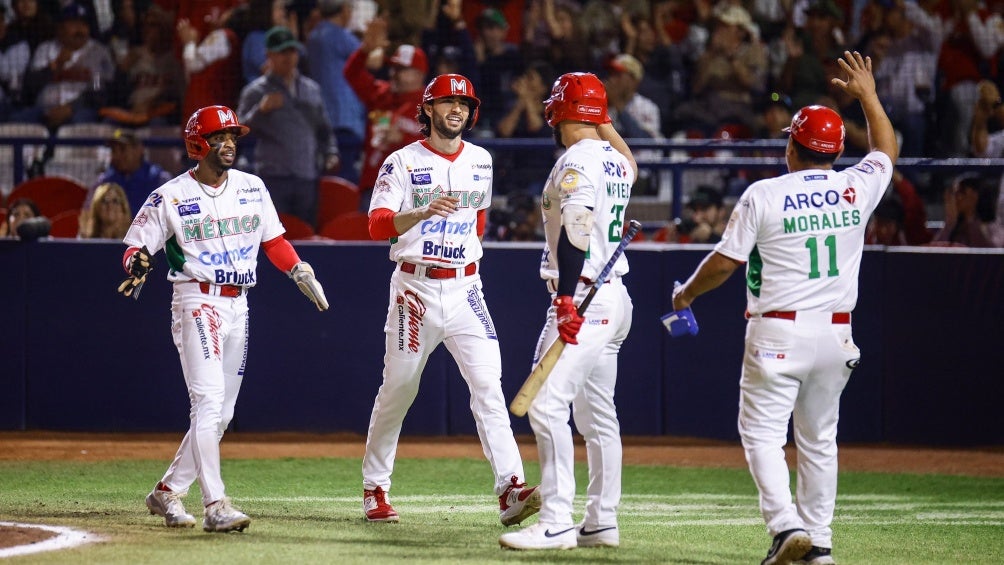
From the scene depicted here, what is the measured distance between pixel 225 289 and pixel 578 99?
195 centimetres

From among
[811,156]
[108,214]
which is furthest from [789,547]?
[108,214]

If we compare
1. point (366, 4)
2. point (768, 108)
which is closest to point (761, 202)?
point (768, 108)

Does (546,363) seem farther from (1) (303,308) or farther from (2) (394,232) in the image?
(1) (303,308)

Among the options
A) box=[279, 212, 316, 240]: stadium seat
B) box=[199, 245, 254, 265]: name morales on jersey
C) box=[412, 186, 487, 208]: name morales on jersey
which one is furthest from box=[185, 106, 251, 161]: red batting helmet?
box=[279, 212, 316, 240]: stadium seat

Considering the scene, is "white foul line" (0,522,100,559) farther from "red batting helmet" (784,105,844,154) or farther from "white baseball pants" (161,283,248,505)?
"red batting helmet" (784,105,844,154)

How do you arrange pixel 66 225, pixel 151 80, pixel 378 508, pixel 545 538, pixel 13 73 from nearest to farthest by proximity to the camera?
1. pixel 545 538
2. pixel 378 508
3. pixel 66 225
4. pixel 151 80
5. pixel 13 73

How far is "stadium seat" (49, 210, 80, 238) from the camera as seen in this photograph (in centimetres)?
1120

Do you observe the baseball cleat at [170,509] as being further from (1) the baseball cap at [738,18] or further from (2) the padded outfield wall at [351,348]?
(1) the baseball cap at [738,18]

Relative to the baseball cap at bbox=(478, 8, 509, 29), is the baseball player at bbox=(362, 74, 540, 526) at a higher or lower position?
lower

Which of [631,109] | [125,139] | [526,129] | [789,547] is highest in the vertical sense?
[631,109]

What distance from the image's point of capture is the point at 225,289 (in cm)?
657

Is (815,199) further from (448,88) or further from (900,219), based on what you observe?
(900,219)

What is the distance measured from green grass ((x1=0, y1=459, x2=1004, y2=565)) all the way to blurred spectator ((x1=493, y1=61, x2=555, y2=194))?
11.0 feet

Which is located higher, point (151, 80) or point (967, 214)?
point (151, 80)
